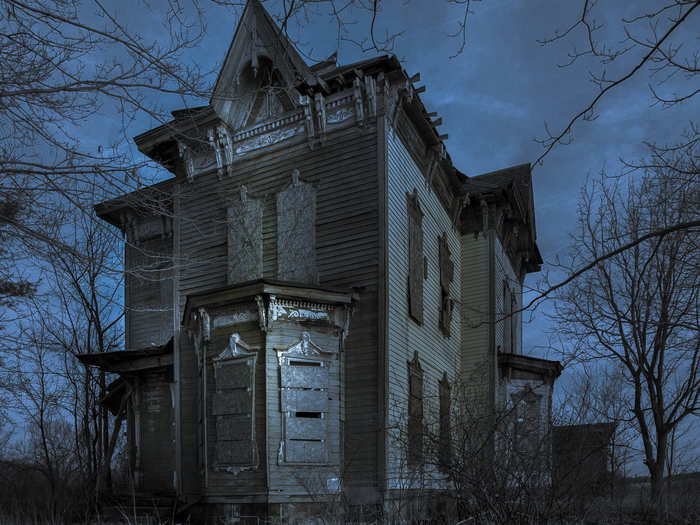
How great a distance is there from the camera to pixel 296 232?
16.5 meters

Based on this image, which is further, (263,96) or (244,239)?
(263,96)

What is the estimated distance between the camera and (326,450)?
46.4ft

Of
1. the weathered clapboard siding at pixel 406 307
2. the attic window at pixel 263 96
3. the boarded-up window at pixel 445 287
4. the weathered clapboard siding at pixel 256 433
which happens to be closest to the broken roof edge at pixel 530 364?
the weathered clapboard siding at pixel 406 307

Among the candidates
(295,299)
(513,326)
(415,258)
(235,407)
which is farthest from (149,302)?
(513,326)

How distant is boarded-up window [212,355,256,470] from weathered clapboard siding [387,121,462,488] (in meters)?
3.06

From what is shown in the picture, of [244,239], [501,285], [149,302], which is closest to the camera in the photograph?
[244,239]

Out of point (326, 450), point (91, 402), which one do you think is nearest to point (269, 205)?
point (326, 450)

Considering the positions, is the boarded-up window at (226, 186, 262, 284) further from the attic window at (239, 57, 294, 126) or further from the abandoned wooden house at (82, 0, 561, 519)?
the attic window at (239, 57, 294, 126)

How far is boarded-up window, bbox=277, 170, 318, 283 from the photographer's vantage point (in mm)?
16125

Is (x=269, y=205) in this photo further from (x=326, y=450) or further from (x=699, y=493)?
(x=699, y=493)

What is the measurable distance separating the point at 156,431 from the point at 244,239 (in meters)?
6.41

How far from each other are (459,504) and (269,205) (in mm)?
11412

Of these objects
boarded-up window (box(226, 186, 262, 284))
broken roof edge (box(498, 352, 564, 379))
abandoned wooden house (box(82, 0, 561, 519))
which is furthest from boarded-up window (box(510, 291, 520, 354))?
boarded-up window (box(226, 186, 262, 284))

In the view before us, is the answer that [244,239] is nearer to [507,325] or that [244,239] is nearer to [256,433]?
[256,433]
